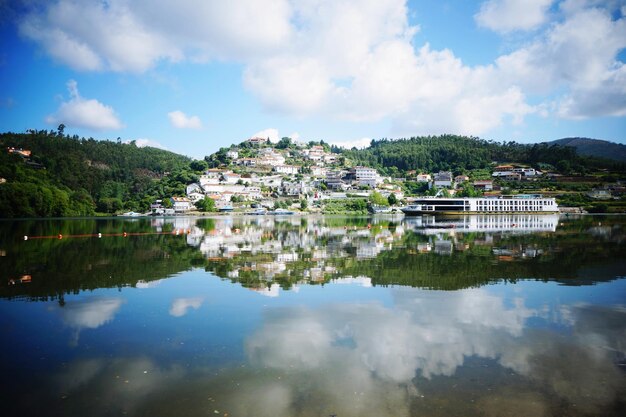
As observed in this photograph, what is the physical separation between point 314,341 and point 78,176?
131013 mm

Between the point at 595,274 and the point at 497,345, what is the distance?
10532 millimetres

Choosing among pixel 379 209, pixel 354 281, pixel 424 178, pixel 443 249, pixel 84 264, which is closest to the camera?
pixel 354 281

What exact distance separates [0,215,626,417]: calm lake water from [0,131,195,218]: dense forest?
245ft

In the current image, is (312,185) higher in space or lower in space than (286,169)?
lower

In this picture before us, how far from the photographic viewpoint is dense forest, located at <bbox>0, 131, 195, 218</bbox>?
78750 millimetres

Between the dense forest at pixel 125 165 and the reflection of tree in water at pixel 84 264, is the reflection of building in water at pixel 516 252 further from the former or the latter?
the dense forest at pixel 125 165

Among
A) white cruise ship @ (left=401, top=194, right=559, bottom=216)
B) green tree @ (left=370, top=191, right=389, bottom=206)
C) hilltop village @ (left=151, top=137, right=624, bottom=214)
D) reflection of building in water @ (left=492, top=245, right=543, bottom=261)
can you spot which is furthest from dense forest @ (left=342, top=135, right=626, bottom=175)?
reflection of building in water @ (left=492, top=245, right=543, bottom=261)

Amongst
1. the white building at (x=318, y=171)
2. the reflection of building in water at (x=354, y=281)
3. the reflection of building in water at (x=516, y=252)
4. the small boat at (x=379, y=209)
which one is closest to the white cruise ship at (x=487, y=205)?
the small boat at (x=379, y=209)

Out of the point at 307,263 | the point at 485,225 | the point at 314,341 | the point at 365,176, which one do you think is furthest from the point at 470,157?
the point at 314,341

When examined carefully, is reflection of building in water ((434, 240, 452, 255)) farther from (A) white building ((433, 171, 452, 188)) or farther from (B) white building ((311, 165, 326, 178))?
(B) white building ((311, 165, 326, 178))

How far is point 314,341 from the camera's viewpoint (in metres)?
8.35

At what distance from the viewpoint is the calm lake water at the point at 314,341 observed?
19.5 ft

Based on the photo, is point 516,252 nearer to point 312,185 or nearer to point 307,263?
point 307,263

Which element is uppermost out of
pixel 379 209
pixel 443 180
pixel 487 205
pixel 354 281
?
pixel 443 180
